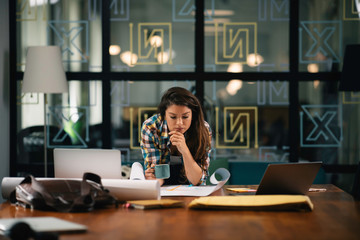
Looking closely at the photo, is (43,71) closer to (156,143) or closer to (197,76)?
(197,76)

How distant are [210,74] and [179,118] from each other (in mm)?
1710

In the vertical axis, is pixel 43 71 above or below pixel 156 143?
above

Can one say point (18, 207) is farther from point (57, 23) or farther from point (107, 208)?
point (57, 23)

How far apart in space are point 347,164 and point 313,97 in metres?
0.67

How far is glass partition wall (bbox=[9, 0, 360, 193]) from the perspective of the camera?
4418mm

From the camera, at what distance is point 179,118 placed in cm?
281

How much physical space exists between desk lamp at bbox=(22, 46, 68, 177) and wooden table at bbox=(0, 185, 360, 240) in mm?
2317

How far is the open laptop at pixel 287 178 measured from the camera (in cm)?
196

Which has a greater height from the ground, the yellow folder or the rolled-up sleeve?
the rolled-up sleeve

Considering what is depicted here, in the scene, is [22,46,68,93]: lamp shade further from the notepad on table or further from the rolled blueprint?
the notepad on table

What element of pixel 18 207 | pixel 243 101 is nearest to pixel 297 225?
pixel 18 207

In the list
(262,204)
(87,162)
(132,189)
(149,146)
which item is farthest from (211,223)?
(149,146)

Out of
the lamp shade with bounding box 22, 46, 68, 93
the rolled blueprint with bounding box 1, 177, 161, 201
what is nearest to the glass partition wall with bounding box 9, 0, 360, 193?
the lamp shade with bounding box 22, 46, 68, 93

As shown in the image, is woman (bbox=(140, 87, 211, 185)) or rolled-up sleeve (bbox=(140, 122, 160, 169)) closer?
woman (bbox=(140, 87, 211, 185))
